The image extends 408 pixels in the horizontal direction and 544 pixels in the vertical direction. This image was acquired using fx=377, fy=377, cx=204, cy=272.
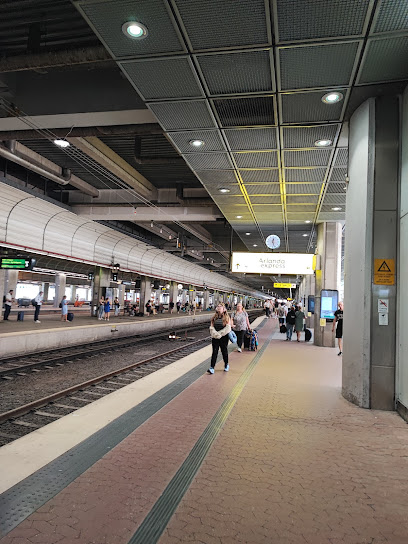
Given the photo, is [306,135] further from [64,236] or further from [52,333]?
[52,333]

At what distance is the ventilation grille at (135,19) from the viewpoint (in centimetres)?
409

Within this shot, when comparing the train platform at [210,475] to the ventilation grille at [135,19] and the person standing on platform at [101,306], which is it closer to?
the ventilation grille at [135,19]

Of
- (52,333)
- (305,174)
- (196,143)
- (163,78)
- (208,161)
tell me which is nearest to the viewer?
(163,78)

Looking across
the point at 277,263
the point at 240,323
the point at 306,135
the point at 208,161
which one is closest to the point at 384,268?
the point at 306,135

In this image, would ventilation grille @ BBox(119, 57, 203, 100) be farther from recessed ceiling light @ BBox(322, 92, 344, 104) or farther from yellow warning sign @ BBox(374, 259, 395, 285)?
yellow warning sign @ BBox(374, 259, 395, 285)

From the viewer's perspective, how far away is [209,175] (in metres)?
9.38

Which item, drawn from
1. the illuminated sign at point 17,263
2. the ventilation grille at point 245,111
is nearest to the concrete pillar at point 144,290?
the illuminated sign at point 17,263

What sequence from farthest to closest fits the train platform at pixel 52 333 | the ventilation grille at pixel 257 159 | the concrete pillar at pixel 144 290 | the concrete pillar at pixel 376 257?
the concrete pillar at pixel 144 290
the train platform at pixel 52 333
the ventilation grille at pixel 257 159
the concrete pillar at pixel 376 257

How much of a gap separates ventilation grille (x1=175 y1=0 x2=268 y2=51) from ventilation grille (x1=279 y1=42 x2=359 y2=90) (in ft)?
1.66

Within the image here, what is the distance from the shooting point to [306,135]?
276 inches

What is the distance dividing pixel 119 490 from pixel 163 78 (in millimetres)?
5130

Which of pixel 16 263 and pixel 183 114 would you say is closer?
pixel 183 114

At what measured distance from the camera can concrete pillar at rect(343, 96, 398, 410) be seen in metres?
5.59

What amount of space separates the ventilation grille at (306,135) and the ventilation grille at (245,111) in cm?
53
